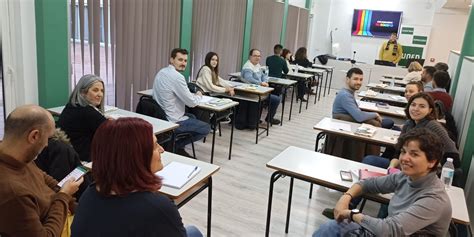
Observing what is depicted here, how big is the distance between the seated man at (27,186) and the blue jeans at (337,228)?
1320 mm

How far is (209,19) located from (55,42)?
2.98 meters

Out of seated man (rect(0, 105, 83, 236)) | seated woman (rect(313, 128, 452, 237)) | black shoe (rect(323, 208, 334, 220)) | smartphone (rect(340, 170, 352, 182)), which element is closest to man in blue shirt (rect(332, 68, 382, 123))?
black shoe (rect(323, 208, 334, 220))

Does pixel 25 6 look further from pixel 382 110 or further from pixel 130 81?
pixel 382 110

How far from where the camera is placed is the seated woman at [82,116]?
267cm

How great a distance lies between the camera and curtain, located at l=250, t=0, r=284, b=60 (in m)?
7.60

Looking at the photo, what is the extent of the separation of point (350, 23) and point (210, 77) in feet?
27.2

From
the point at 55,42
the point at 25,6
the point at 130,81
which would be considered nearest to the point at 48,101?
the point at 55,42

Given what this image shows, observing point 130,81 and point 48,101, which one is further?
point 130,81

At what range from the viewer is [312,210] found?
339cm

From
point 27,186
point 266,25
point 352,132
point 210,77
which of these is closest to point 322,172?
point 352,132

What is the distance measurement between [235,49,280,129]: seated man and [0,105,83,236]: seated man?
160 inches

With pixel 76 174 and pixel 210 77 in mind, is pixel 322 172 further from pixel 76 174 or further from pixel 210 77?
pixel 210 77

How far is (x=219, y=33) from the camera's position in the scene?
20.5ft

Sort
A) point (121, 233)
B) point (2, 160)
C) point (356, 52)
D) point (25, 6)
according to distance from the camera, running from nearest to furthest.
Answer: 1. point (121, 233)
2. point (2, 160)
3. point (25, 6)
4. point (356, 52)
